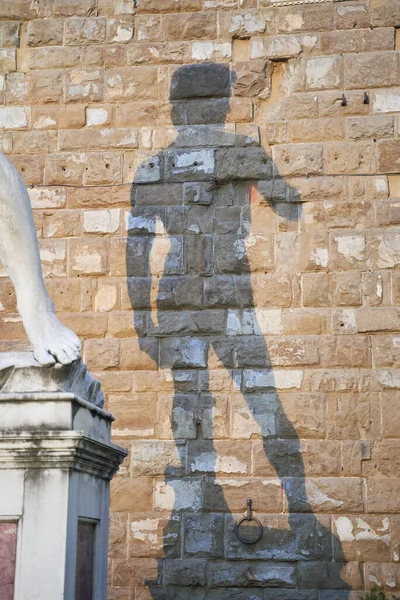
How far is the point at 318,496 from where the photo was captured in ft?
21.3

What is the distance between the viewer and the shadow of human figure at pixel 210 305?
6.48m

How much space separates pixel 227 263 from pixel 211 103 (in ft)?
3.74

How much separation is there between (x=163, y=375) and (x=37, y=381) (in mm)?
3046

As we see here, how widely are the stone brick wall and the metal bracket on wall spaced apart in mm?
50

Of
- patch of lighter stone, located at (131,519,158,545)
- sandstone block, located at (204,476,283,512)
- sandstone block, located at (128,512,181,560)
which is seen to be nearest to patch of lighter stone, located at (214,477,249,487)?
sandstone block, located at (204,476,283,512)

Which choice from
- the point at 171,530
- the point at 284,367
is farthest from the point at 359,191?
the point at 171,530

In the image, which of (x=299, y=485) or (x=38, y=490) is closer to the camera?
(x=38, y=490)

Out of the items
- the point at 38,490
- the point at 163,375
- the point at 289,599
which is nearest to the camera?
the point at 38,490

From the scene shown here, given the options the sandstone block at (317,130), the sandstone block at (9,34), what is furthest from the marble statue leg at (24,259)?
the sandstone block at (9,34)

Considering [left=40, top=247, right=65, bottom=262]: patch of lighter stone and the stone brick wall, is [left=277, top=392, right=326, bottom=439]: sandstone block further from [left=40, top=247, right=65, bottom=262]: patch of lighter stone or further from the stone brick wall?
[left=40, top=247, right=65, bottom=262]: patch of lighter stone

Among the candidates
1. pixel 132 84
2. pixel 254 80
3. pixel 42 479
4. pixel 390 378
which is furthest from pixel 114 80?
pixel 42 479

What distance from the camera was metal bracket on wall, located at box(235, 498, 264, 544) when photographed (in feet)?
21.2

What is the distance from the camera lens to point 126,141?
7.22 m

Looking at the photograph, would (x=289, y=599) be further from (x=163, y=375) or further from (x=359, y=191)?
(x=359, y=191)
